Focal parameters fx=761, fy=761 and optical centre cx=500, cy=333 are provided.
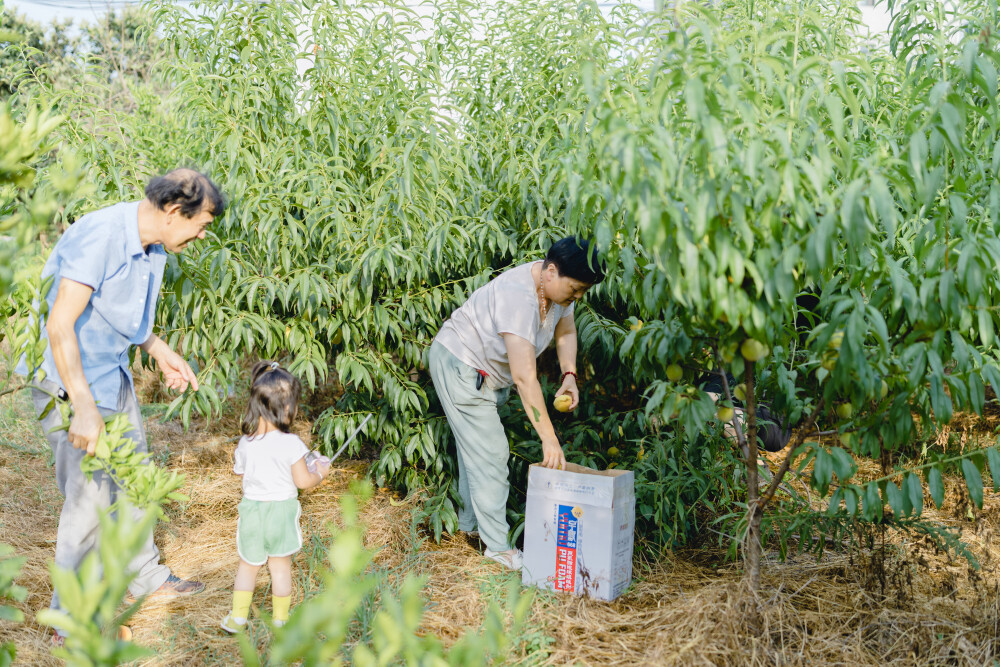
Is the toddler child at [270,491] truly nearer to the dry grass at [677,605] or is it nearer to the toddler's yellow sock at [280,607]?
the toddler's yellow sock at [280,607]

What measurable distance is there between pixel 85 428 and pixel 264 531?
664mm

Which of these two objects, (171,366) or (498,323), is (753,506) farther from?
→ (171,366)

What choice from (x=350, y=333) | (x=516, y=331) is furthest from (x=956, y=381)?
(x=350, y=333)

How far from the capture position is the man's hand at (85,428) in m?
2.08

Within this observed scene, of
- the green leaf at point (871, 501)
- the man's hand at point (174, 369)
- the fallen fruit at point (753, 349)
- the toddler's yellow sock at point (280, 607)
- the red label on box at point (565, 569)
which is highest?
the fallen fruit at point (753, 349)

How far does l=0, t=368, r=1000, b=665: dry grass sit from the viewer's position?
2.26 metres

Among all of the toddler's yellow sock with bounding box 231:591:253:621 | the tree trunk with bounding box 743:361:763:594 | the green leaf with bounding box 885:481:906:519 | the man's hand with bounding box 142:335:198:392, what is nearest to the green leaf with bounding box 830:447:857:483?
the green leaf with bounding box 885:481:906:519

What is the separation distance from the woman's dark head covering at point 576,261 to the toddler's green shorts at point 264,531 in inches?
49.5

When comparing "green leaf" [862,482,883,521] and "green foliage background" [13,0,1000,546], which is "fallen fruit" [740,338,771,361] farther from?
"green leaf" [862,482,883,521]

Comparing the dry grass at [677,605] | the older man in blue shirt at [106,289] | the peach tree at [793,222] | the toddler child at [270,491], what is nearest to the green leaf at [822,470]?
the peach tree at [793,222]

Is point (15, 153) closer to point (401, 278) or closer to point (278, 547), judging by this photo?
point (278, 547)

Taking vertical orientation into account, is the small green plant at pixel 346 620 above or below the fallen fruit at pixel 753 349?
below

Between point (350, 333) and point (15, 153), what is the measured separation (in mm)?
2128

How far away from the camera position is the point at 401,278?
3.23m
